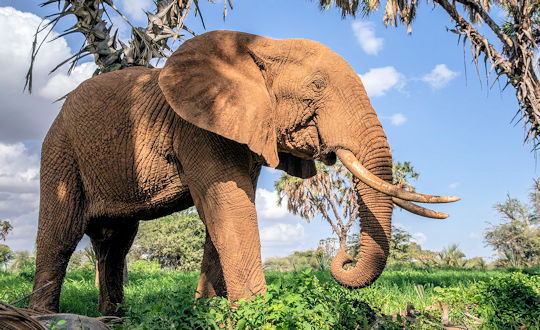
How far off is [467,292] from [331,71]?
316 centimetres

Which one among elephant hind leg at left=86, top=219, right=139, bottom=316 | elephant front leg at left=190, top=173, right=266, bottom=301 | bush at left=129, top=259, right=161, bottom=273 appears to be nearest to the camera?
elephant front leg at left=190, top=173, right=266, bottom=301

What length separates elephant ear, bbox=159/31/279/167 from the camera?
12.7ft

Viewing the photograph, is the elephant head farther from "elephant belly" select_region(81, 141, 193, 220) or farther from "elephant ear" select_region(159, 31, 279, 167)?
"elephant belly" select_region(81, 141, 193, 220)

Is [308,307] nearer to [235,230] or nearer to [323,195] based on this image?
[235,230]

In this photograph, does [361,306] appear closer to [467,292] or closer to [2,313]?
[467,292]

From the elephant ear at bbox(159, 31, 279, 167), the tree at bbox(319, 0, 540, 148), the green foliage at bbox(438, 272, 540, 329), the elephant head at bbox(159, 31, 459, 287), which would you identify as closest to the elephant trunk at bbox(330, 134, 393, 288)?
Result: the elephant head at bbox(159, 31, 459, 287)

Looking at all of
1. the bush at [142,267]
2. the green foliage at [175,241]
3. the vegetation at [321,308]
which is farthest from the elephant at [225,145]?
the green foliage at [175,241]

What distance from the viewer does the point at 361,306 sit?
13.1 feet

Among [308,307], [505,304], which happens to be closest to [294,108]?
[308,307]

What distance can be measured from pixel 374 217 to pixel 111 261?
3.64 meters

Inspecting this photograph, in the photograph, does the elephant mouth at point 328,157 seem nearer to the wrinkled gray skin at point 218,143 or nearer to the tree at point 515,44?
the wrinkled gray skin at point 218,143

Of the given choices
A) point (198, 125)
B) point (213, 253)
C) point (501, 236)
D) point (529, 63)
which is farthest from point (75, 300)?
point (501, 236)

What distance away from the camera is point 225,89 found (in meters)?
4.00

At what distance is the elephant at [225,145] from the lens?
3896 millimetres
